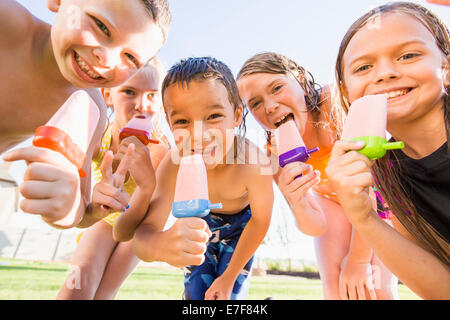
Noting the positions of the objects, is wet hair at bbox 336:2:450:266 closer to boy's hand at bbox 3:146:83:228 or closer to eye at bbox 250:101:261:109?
eye at bbox 250:101:261:109

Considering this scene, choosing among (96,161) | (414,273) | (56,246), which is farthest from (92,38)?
(56,246)

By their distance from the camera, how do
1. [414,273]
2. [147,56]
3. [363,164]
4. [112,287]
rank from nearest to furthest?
[363,164], [414,273], [147,56], [112,287]

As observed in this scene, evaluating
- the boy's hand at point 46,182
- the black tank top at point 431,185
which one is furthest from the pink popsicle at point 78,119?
the black tank top at point 431,185

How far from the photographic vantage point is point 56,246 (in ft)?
29.2

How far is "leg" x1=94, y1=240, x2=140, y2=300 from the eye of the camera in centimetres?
223

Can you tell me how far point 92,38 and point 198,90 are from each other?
0.63m

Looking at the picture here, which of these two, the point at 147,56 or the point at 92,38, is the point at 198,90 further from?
the point at 92,38

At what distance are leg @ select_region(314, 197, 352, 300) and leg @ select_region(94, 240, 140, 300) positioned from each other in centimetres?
151

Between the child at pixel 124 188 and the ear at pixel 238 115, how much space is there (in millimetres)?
600

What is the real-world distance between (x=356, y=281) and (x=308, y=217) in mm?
710

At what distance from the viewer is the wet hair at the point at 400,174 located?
4.32 feet

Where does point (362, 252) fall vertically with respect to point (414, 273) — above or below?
above

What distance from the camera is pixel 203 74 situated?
191 centimetres

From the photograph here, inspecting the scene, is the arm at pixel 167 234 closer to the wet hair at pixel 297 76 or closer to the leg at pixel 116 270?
the leg at pixel 116 270
